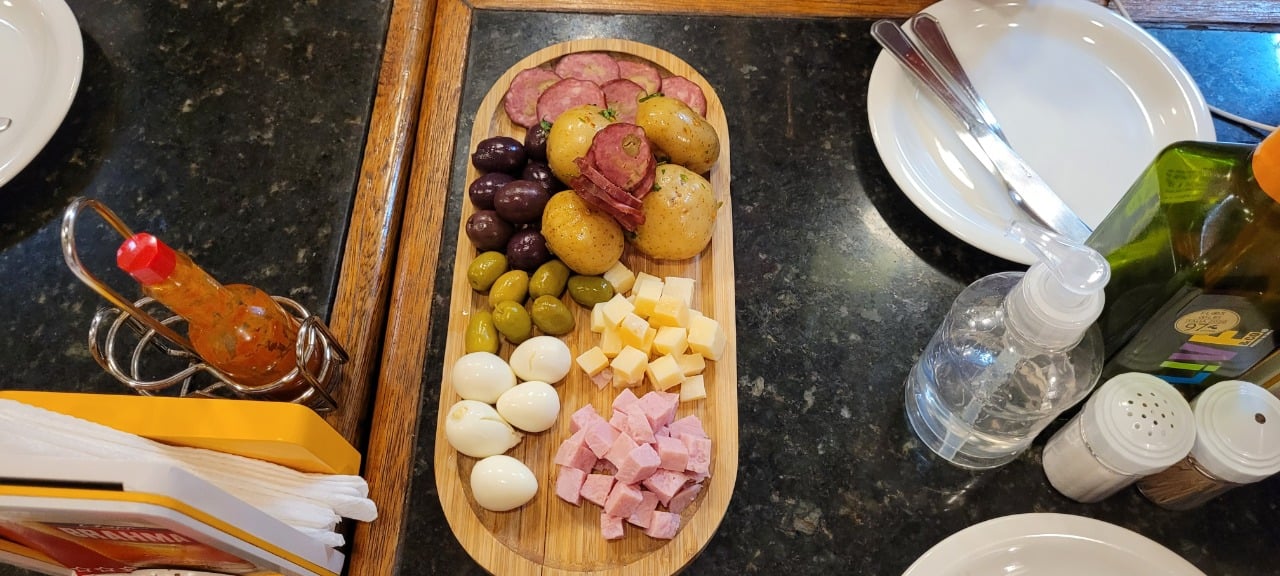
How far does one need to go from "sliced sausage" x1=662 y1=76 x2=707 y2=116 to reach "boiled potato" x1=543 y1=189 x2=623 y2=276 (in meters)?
0.26

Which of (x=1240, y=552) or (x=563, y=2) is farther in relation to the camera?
(x=563, y=2)

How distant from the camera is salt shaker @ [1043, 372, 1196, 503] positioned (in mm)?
683

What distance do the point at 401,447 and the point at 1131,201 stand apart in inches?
32.3

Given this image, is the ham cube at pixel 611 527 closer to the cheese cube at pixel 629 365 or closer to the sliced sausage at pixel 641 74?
the cheese cube at pixel 629 365

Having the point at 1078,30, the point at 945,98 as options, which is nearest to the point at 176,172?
the point at 945,98

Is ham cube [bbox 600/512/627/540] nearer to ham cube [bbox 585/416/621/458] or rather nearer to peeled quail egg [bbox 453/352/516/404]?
ham cube [bbox 585/416/621/458]

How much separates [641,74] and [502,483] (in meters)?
0.63

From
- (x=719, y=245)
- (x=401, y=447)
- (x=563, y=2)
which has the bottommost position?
(x=401, y=447)

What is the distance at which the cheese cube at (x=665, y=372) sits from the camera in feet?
2.84

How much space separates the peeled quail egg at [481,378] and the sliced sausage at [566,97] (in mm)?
371

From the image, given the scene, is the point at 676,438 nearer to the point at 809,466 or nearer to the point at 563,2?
the point at 809,466

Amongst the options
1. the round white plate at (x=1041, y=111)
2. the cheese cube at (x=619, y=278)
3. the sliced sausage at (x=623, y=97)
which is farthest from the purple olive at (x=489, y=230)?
the round white plate at (x=1041, y=111)

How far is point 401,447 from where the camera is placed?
87 centimetres

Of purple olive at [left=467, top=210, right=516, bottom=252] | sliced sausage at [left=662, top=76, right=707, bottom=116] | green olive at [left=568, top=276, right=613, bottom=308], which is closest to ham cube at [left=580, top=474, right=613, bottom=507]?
green olive at [left=568, top=276, right=613, bottom=308]
